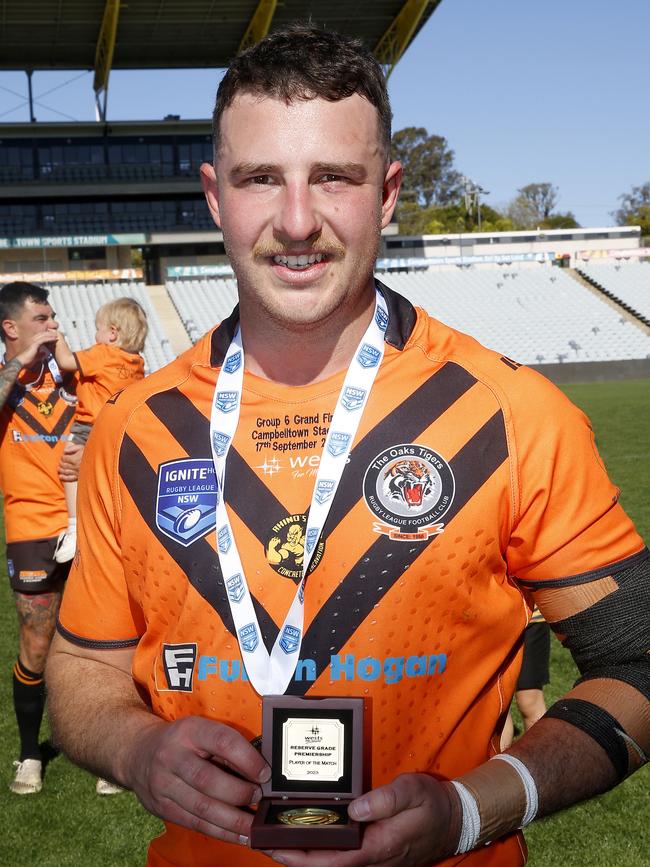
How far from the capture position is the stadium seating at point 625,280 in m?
34.4

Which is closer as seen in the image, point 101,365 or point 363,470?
point 363,470

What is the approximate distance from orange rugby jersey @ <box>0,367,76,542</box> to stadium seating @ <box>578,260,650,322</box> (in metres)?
30.8

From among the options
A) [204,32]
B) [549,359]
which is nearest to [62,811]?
[549,359]

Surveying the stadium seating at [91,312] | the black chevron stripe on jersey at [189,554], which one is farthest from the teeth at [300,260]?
the stadium seating at [91,312]

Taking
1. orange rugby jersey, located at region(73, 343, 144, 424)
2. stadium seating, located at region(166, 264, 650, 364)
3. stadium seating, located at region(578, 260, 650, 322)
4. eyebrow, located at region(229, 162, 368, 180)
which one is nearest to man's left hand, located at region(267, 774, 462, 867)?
eyebrow, located at region(229, 162, 368, 180)

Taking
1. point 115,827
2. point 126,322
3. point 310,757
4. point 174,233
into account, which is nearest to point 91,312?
point 174,233

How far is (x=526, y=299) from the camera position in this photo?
3456 cm

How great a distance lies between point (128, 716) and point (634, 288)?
121ft

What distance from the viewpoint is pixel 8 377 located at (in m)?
4.86

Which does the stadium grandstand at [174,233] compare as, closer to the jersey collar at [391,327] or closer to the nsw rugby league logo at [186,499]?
the jersey collar at [391,327]

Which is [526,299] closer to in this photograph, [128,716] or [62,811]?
[62,811]

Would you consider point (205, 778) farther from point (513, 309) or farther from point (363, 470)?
point (513, 309)

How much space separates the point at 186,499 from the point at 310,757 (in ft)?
1.81

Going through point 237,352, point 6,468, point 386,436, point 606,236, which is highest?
point 606,236
